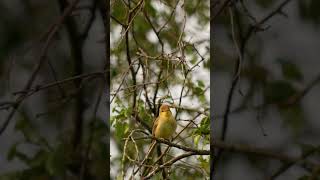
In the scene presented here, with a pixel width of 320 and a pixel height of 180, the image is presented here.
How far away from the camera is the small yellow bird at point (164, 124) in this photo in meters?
1.25

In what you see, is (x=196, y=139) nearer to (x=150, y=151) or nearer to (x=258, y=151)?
(x=150, y=151)

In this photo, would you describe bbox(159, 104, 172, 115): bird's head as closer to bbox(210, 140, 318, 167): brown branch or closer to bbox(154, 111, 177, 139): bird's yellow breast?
bbox(154, 111, 177, 139): bird's yellow breast

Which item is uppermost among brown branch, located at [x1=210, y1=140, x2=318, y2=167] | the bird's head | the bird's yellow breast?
the bird's head

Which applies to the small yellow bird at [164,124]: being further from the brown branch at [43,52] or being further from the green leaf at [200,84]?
the brown branch at [43,52]

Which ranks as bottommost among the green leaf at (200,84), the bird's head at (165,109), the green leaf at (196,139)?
the green leaf at (196,139)

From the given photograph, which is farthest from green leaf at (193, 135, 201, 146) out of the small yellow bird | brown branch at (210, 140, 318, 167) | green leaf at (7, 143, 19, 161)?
green leaf at (7, 143, 19, 161)

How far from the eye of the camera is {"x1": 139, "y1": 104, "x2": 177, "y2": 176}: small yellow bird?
1.25 meters

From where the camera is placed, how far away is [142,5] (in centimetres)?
125

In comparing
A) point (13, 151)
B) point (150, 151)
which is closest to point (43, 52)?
point (13, 151)

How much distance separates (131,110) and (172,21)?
252mm

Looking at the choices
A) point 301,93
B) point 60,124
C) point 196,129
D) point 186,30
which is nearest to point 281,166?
point 301,93

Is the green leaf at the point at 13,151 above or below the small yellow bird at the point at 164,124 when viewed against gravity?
below

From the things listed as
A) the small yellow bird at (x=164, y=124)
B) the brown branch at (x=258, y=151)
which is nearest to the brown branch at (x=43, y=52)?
the brown branch at (x=258, y=151)

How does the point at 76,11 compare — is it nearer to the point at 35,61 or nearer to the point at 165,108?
the point at 35,61
